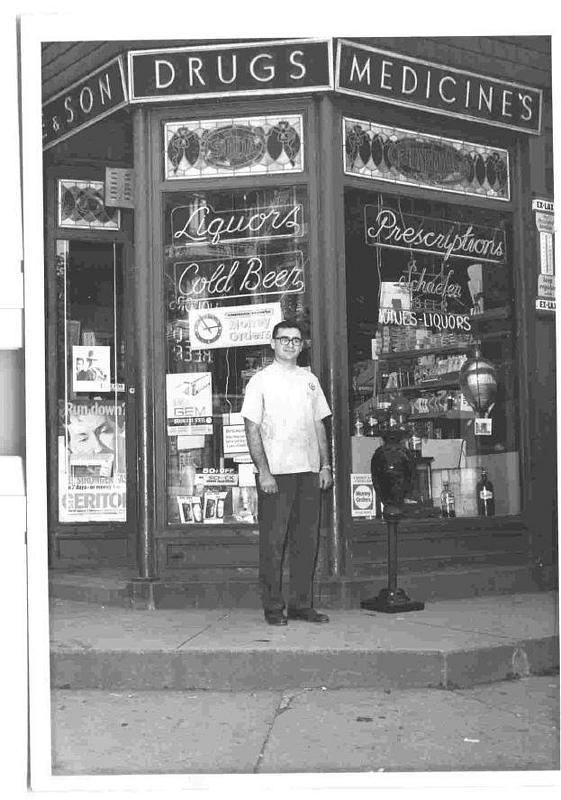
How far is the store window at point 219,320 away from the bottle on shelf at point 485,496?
5.91 feet

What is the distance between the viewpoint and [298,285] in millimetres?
7570

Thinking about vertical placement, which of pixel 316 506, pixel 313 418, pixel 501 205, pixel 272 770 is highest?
pixel 501 205

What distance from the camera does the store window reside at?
7.59 m

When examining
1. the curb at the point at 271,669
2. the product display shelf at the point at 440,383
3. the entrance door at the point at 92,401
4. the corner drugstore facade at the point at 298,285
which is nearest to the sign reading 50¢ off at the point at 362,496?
the corner drugstore facade at the point at 298,285

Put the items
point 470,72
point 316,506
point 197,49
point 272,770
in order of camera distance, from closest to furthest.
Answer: point 272,770, point 316,506, point 197,49, point 470,72

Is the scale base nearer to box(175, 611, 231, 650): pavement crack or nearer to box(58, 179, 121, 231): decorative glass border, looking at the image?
box(175, 611, 231, 650): pavement crack

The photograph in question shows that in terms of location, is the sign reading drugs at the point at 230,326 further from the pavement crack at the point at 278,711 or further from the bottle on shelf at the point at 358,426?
the pavement crack at the point at 278,711

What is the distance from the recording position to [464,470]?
8.34m

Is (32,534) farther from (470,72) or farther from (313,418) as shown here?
(470,72)

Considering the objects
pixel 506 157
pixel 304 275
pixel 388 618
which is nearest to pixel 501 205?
pixel 506 157

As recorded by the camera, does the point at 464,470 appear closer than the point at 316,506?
No

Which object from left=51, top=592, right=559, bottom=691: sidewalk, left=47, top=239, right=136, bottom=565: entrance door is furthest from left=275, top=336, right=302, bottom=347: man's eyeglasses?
left=47, top=239, right=136, bottom=565: entrance door

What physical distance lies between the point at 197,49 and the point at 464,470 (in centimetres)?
370

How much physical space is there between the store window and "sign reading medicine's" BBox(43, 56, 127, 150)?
808 mm
